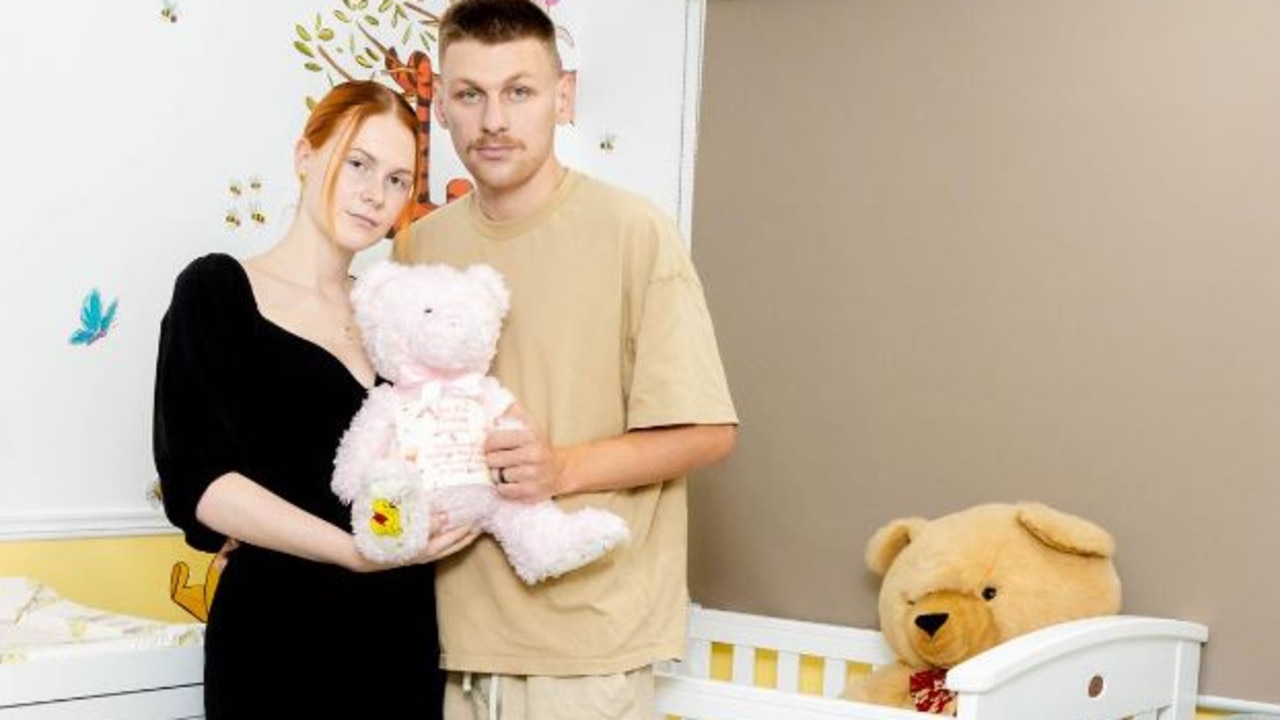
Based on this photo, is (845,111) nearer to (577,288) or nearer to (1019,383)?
(1019,383)

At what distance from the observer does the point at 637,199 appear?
73.2 inches

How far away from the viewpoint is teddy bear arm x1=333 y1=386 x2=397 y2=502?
163cm

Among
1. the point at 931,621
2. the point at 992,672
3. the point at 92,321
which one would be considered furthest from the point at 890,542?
the point at 92,321

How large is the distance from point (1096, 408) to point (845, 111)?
25.4 inches

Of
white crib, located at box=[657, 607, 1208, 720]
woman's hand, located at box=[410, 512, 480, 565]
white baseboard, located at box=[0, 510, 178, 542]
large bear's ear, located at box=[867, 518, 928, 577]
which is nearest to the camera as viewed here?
woman's hand, located at box=[410, 512, 480, 565]

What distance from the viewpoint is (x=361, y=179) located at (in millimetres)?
1768

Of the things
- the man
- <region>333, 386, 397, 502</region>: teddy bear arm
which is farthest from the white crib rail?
<region>333, 386, 397, 502</region>: teddy bear arm

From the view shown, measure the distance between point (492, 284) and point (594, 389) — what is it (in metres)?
0.17

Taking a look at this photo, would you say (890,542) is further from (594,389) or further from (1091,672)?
(594,389)

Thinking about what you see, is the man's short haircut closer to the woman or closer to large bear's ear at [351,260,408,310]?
the woman

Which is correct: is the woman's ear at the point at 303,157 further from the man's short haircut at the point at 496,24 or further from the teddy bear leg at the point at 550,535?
the teddy bear leg at the point at 550,535

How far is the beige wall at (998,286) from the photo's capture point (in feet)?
7.76

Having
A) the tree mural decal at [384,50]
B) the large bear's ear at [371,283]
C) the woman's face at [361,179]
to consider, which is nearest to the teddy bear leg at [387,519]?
the large bear's ear at [371,283]

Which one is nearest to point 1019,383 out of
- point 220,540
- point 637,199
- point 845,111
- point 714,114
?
point 845,111
